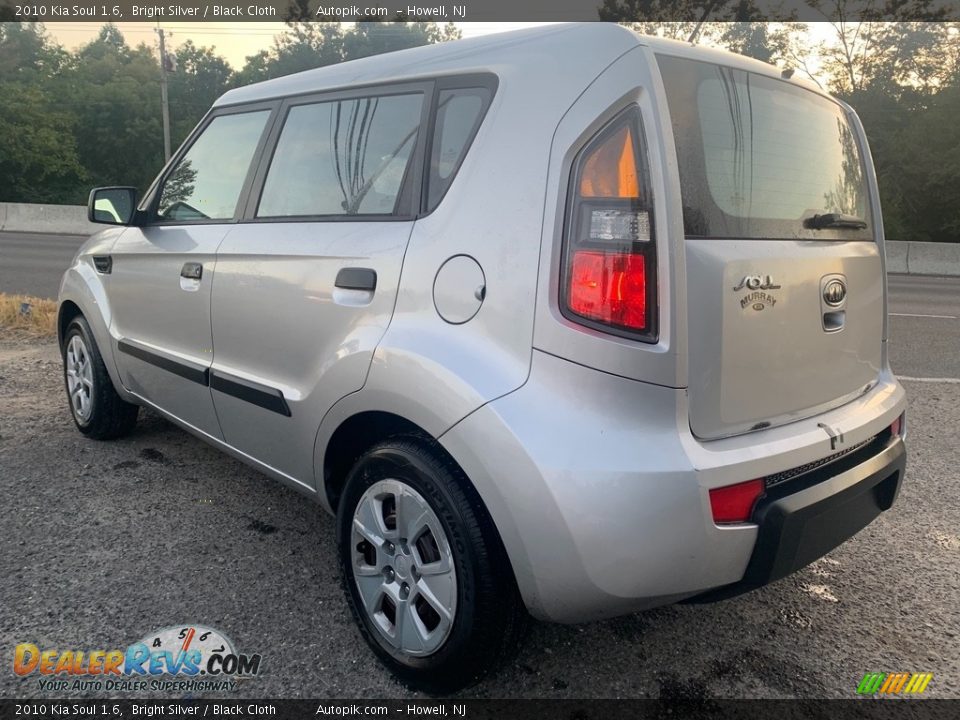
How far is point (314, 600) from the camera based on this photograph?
260 cm

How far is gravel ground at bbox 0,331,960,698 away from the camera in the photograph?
2.23 m

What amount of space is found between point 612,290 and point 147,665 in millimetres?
1810

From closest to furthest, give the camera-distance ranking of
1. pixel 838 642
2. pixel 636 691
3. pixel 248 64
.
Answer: pixel 636 691, pixel 838 642, pixel 248 64

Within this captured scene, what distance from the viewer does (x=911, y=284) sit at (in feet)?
47.2

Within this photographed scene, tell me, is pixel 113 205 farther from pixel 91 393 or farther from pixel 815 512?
pixel 815 512

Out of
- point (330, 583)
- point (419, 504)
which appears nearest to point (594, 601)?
point (419, 504)

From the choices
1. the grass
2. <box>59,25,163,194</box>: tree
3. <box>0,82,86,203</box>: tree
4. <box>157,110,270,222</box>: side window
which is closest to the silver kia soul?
<box>157,110,270,222</box>: side window

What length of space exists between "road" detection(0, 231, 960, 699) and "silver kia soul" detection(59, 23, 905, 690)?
34 centimetres

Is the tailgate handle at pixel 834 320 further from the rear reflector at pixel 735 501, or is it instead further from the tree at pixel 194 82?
the tree at pixel 194 82

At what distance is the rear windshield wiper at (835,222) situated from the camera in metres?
2.19

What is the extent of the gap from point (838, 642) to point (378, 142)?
2.25m

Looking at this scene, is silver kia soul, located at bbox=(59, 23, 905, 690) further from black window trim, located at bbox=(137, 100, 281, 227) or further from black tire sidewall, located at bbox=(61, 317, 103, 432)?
black tire sidewall, located at bbox=(61, 317, 103, 432)

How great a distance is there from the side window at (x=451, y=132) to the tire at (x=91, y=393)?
2605mm

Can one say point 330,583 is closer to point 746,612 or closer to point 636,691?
point 636,691
